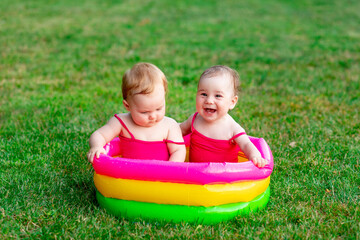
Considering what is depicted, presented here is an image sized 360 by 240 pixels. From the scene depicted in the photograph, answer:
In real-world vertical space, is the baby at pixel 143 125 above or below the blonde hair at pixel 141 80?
below

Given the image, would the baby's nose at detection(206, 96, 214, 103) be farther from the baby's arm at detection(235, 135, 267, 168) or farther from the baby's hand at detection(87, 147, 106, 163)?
the baby's hand at detection(87, 147, 106, 163)

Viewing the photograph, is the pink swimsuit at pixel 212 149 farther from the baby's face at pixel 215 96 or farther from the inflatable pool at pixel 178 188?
the inflatable pool at pixel 178 188

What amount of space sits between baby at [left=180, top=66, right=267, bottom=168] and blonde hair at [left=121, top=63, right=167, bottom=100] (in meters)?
0.38

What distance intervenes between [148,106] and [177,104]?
224 cm

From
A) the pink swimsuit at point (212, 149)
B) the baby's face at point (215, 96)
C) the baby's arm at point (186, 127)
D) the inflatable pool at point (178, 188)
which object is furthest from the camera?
the baby's arm at point (186, 127)

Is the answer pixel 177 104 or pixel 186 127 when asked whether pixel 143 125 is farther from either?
pixel 177 104

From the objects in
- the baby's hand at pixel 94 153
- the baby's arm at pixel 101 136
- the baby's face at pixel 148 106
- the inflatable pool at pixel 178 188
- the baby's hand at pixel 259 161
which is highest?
the baby's face at pixel 148 106

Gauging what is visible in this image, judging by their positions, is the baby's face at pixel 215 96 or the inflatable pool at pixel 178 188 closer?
the inflatable pool at pixel 178 188

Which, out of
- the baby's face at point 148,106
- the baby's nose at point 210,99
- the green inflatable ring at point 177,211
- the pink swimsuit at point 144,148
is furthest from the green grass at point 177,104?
the baby's nose at point 210,99

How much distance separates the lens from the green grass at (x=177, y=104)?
2.64m

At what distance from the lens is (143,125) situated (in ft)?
9.63

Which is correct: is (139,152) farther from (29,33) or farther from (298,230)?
(29,33)

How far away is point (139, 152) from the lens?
3012 millimetres

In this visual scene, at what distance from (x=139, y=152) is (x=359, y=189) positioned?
1691mm
